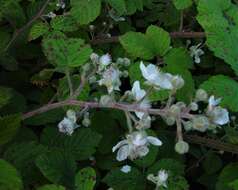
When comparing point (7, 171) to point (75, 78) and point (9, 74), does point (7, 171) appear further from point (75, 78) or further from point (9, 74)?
A: point (9, 74)

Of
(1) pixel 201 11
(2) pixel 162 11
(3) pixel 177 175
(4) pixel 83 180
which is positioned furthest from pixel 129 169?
(2) pixel 162 11

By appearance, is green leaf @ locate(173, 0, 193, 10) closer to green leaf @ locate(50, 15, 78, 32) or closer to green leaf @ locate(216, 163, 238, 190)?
green leaf @ locate(50, 15, 78, 32)

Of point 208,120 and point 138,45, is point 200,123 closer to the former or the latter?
point 208,120

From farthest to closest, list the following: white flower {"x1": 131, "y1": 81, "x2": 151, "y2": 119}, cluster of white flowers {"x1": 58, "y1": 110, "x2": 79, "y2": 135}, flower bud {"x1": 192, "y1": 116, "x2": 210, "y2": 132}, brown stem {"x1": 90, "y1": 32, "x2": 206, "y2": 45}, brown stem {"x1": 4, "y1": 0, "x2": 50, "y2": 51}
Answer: brown stem {"x1": 90, "y1": 32, "x2": 206, "y2": 45}
brown stem {"x1": 4, "y1": 0, "x2": 50, "y2": 51}
cluster of white flowers {"x1": 58, "y1": 110, "x2": 79, "y2": 135}
white flower {"x1": 131, "y1": 81, "x2": 151, "y2": 119}
flower bud {"x1": 192, "y1": 116, "x2": 210, "y2": 132}

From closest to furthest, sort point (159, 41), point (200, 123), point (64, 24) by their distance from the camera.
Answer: point (200, 123) → point (159, 41) → point (64, 24)

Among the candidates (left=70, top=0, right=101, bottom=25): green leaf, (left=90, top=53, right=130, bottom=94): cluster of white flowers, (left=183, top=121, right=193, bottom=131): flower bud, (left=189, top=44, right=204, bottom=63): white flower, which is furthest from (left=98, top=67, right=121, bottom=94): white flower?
(left=189, top=44, right=204, bottom=63): white flower

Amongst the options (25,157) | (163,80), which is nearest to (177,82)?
(163,80)

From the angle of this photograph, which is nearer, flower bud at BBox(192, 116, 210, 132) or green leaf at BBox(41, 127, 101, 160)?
flower bud at BBox(192, 116, 210, 132)
